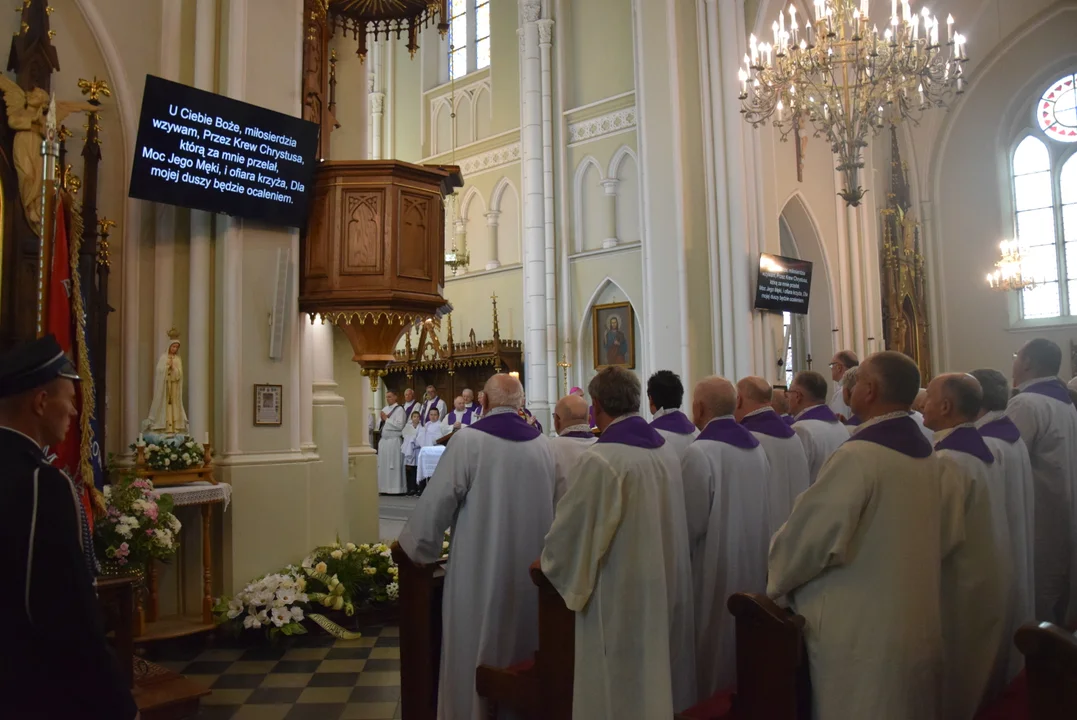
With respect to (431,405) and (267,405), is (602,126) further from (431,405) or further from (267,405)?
(267,405)

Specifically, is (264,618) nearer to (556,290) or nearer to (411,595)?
(411,595)

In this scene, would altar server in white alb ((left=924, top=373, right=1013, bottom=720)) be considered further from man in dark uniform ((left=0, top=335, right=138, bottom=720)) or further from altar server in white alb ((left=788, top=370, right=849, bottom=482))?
man in dark uniform ((left=0, top=335, right=138, bottom=720))

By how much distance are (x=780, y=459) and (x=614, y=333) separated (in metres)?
10.5

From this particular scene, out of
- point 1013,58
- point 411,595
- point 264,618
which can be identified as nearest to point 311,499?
point 264,618

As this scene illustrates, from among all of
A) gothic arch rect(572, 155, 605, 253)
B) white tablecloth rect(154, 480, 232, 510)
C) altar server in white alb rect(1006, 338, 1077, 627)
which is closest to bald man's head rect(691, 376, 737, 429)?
altar server in white alb rect(1006, 338, 1077, 627)

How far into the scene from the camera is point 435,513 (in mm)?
3928

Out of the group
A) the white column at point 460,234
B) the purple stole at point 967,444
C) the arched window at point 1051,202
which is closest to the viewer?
the purple stole at point 967,444

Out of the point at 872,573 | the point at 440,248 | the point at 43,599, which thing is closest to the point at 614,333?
the point at 440,248

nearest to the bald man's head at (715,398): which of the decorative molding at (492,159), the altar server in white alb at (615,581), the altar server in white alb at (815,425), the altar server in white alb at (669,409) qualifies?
the altar server in white alb at (669,409)

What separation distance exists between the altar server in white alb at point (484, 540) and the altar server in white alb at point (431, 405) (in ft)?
37.6

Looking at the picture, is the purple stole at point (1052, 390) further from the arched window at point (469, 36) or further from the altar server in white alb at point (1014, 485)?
the arched window at point (469, 36)

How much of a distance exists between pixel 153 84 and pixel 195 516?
10.4ft

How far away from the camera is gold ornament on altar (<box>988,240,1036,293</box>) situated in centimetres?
1495

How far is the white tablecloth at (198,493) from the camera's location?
5.78m
